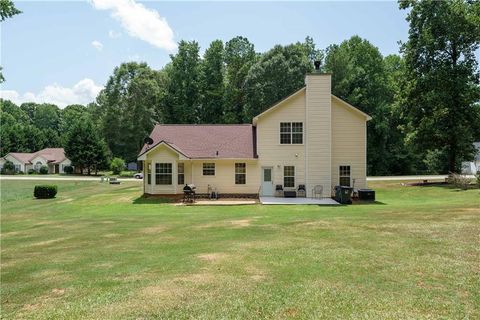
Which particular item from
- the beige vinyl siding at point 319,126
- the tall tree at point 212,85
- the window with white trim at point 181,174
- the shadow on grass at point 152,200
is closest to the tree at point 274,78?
the tall tree at point 212,85

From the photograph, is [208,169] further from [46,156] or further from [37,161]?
[37,161]

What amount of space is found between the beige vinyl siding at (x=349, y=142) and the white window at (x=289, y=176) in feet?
9.33

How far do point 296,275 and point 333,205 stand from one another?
48.6 ft

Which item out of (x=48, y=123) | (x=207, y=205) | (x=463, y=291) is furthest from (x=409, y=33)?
(x=48, y=123)

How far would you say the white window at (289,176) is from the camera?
85.6 feet

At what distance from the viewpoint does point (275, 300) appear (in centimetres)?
631

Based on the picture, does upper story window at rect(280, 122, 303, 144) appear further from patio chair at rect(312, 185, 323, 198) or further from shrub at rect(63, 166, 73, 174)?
shrub at rect(63, 166, 73, 174)

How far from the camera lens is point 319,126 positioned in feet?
83.0

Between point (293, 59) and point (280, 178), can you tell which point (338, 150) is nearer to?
point (280, 178)

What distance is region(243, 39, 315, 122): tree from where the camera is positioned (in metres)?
50.9

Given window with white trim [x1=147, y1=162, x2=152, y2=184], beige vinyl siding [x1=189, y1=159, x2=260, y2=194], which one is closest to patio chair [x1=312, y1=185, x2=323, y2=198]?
beige vinyl siding [x1=189, y1=159, x2=260, y2=194]

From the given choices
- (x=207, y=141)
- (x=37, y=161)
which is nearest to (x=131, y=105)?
(x=37, y=161)

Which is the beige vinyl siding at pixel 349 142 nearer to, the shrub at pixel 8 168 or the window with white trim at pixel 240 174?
the window with white trim at pixel 240 174

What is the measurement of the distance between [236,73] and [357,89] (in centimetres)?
1942
